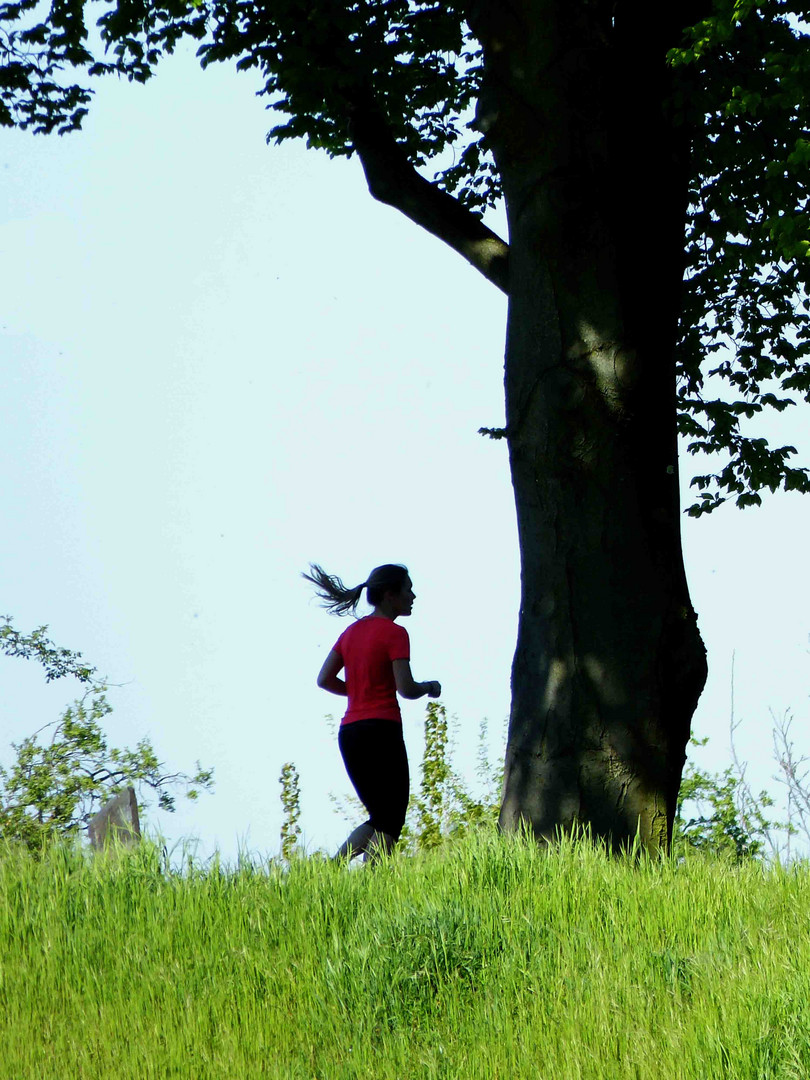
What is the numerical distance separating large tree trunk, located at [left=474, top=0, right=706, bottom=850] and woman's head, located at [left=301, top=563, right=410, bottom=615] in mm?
902

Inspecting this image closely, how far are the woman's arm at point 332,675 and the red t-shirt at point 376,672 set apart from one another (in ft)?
0.97

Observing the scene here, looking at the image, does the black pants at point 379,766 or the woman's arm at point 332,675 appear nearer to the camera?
the black pants at point 379,766

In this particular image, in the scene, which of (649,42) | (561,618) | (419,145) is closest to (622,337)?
(561,618)

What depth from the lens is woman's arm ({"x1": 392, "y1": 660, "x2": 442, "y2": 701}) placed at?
752cm

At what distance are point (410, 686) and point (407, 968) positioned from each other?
266cm

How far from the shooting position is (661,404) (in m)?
8.48

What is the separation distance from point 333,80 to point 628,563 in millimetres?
4642

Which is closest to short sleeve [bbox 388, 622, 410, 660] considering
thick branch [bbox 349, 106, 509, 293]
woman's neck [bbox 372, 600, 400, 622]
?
woman's neck [bbox 372, 600, 400, 622]

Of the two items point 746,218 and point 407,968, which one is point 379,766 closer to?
point 407,968

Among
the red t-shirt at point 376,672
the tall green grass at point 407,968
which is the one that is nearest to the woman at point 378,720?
the red t-shirt at point 376,672

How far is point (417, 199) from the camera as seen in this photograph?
30.8 feet

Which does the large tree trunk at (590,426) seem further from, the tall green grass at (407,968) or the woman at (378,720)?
the tall green grass at (407,968)

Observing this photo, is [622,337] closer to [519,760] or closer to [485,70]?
[485,70]

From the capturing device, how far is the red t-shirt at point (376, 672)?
774 centimetres
